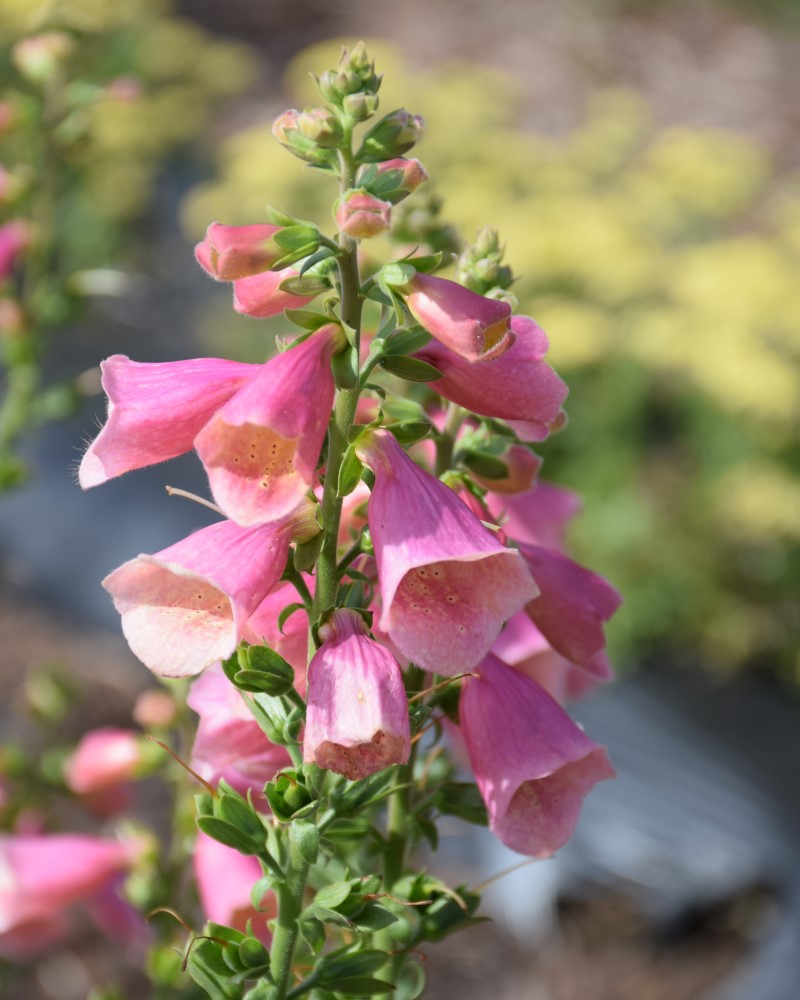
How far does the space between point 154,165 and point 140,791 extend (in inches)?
163

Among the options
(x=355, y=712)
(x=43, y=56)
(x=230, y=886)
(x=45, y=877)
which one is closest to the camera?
(x=355, y=712)

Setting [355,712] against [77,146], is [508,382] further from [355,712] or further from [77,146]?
[77,146]

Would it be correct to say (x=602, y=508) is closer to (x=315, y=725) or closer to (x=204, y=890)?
(x=204, y=890)

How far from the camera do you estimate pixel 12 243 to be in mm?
1377

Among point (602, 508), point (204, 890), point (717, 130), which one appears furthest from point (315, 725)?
point (717, 130)

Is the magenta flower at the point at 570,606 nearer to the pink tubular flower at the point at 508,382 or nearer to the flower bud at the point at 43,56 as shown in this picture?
the pink tubular flower at the point at 508,382

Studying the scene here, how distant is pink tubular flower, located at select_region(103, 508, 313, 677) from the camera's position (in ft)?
1.87

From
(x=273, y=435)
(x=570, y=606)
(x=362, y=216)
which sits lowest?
(x=570, y=606)

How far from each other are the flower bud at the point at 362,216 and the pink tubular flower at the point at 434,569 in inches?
4.1

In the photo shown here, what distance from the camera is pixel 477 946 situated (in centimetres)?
241

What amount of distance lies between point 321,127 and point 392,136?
38mm

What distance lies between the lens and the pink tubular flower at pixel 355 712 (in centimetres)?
53

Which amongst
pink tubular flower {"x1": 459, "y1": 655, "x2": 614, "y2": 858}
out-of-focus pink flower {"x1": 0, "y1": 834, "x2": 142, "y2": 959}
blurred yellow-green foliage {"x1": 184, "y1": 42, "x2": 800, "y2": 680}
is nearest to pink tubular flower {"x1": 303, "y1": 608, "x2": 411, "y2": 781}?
pink tubular flower {"x1": 459, "y1": 655, "x2": 614, "y2": 858}

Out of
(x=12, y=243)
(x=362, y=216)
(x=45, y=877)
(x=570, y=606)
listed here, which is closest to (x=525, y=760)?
(x=570, y=606)
